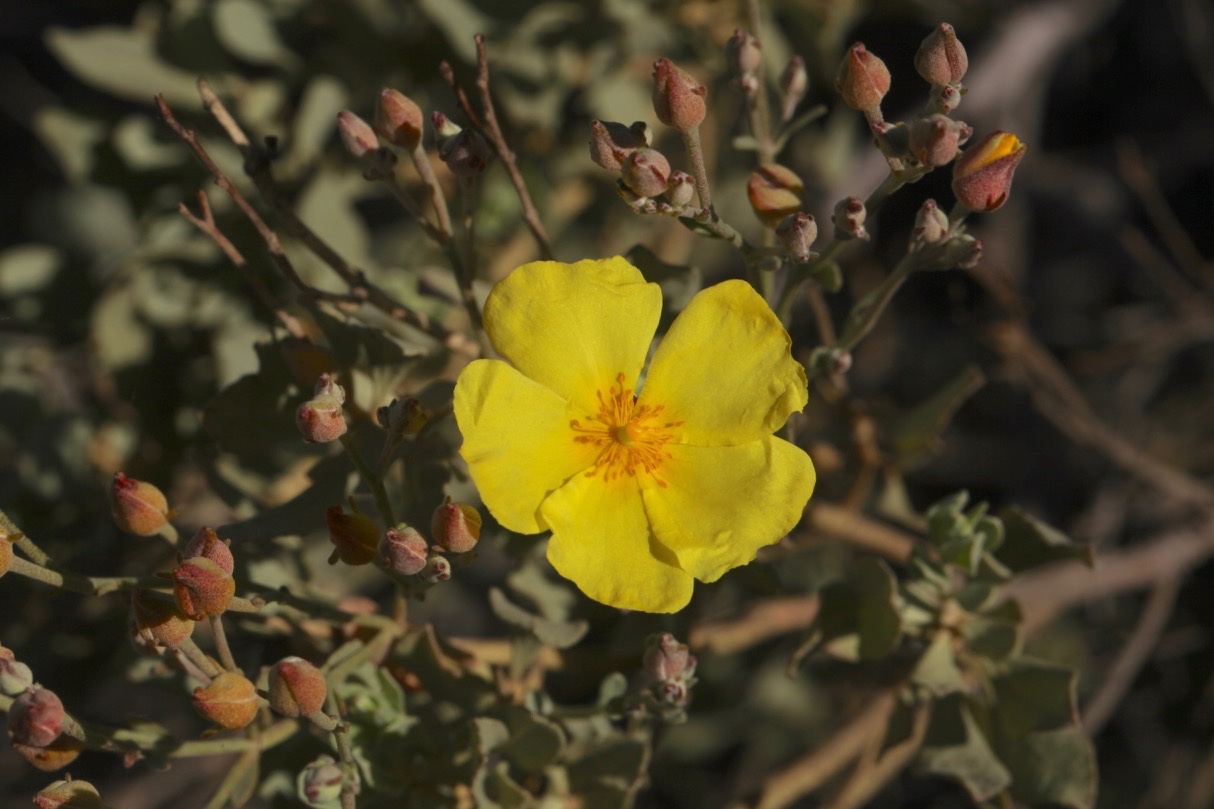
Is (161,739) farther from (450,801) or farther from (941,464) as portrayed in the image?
(941,464)

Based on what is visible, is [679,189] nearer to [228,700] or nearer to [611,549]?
[611,549]

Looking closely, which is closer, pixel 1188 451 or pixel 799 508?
pixel 799 508

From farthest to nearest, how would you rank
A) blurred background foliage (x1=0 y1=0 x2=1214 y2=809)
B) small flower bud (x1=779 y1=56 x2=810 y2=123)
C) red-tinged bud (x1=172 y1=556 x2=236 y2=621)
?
blurred background foliage (x1=0 y1=0 x2=1214 y2=809) → small flower bud (x1=779 y1=56 x2=810 y2=123) → red-tinged bud (x1=172 y1=556 x2=236 y2=621)

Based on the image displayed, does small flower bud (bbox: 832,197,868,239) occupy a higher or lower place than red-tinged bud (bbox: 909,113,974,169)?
lower

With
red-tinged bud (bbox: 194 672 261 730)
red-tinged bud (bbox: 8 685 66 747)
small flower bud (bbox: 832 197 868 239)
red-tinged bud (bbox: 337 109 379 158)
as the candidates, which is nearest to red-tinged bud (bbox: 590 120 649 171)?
small flower bud (bbox: 832 197 868 239)

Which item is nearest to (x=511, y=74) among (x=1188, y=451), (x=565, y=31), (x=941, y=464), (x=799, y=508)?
(x=565, y=31)

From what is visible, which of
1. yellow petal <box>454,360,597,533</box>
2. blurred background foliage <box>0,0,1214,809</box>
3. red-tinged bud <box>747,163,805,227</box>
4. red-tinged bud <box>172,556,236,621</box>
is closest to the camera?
red-tinged bud <box>172,556,236,621</box>

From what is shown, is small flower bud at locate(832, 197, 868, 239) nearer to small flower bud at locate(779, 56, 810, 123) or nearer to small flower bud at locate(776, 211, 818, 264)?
small flower bud at locate(776, 211, 818, 264)
